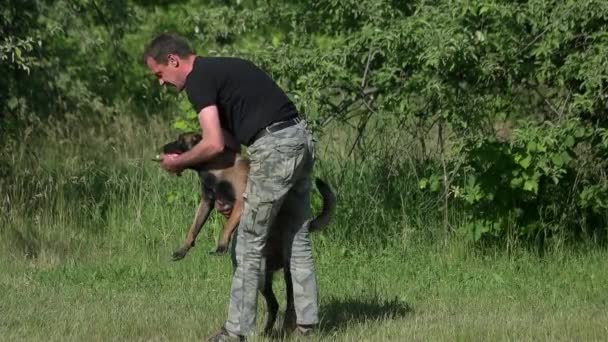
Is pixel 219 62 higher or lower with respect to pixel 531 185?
higher

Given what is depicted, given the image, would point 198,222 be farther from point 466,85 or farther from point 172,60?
point 466,85

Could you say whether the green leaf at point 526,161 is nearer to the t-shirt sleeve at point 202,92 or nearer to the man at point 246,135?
the man at point 246,135

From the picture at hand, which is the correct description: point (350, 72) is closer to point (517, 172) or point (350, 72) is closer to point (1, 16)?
point (517, 172)

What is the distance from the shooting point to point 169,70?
704 cm

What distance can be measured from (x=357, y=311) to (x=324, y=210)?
1346 mm

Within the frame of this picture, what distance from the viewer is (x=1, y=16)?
11906 millimetres

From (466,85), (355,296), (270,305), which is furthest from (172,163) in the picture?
(466,85)

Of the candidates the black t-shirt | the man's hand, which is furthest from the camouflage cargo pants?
the man's hand

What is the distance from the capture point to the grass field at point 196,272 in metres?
8.17

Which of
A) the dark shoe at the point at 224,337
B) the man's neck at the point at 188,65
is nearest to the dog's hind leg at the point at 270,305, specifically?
the dark shoe at the point at 224,337

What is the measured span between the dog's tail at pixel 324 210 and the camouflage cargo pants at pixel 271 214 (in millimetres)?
154

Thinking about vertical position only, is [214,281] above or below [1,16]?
Answer: below

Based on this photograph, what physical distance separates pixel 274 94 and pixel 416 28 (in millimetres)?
3470

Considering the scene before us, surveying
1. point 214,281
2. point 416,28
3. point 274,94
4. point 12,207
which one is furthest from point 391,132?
point 274,94
